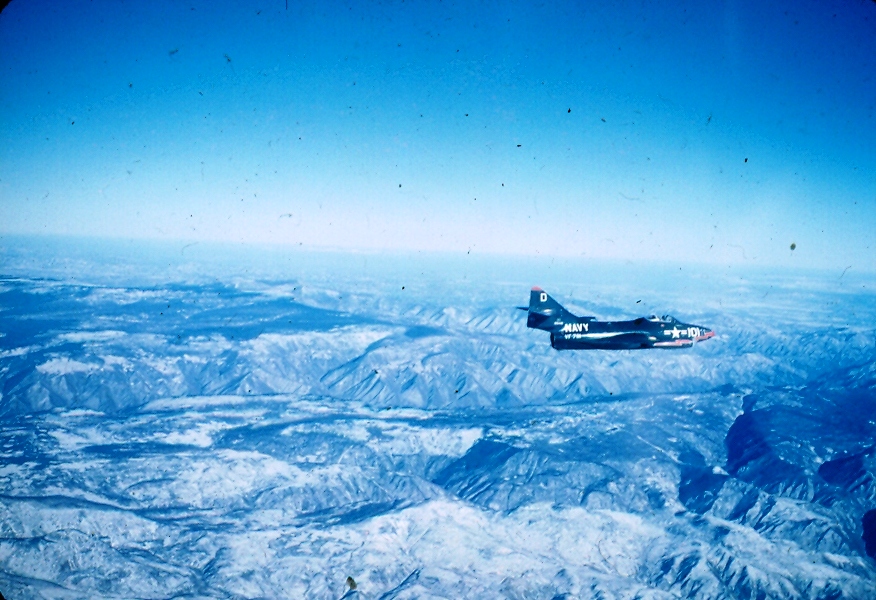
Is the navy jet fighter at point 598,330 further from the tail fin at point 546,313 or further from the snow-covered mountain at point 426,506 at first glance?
the snow-covered mountain at point 426,506

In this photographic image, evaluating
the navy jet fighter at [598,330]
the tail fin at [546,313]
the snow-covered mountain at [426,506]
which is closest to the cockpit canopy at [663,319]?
the navy jet fighter at [598,330]

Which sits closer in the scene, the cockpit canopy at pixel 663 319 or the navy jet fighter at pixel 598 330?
the navy jet fighter at pixel 598 330

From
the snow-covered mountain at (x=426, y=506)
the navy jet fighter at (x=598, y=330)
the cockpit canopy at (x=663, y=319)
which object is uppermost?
the cockpit canopy at (x=663, y=319)

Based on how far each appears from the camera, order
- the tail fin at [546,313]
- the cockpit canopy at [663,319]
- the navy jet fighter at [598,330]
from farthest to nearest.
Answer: the cockpit canopy at [663,319] < the tail fin at [546,313] < the navy jet fighter at [598,330]

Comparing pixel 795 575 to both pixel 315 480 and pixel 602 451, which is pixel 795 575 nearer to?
pixel 602 451

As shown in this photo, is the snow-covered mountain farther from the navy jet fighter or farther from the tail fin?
the tail fin

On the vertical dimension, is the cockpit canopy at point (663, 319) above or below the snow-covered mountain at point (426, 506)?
above

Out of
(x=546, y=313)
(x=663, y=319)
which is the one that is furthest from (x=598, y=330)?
(x=663, y=319)

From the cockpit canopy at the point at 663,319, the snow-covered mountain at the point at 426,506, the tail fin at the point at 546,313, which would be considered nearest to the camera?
the tail fin at the point at 546,313

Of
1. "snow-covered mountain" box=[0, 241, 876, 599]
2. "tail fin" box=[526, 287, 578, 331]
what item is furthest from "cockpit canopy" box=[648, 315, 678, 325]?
"snow-covered mountain" box=[0, 241, 876, 599]
